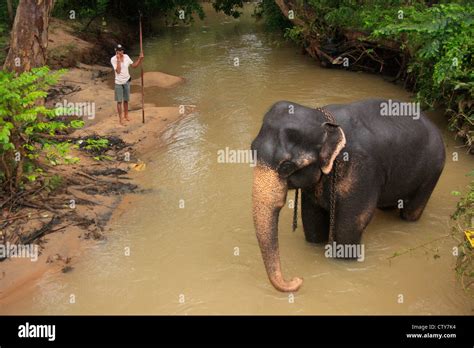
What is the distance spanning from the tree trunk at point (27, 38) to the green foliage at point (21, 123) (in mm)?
297

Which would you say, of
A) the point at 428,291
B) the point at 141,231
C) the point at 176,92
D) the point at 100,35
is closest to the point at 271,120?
the point at 428,291

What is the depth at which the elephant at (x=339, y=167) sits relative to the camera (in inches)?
179

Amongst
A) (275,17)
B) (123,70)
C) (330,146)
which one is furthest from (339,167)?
(275,17)

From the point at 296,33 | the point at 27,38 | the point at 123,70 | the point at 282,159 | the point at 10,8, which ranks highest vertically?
the point at 27,38

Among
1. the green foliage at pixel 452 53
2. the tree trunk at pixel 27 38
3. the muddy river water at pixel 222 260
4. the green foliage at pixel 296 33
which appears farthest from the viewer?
the green foliage at pixel 296 33

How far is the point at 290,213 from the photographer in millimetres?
6957

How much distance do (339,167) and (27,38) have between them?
4.84 m

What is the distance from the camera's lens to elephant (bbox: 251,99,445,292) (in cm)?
454

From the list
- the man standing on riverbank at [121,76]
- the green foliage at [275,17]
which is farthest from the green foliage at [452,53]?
the green foliage at [275,17]

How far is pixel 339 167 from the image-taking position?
512 cm

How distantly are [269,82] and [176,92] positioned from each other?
7.69 feet

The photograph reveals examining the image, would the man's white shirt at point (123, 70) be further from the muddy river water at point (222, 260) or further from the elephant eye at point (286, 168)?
the elephant eye at point (286, 168)

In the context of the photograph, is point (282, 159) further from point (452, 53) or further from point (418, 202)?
point (452, 53)

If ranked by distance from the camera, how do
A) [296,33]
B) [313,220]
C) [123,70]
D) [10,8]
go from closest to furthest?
[313,220]
[123,70]
[10,8]
[296,33]
